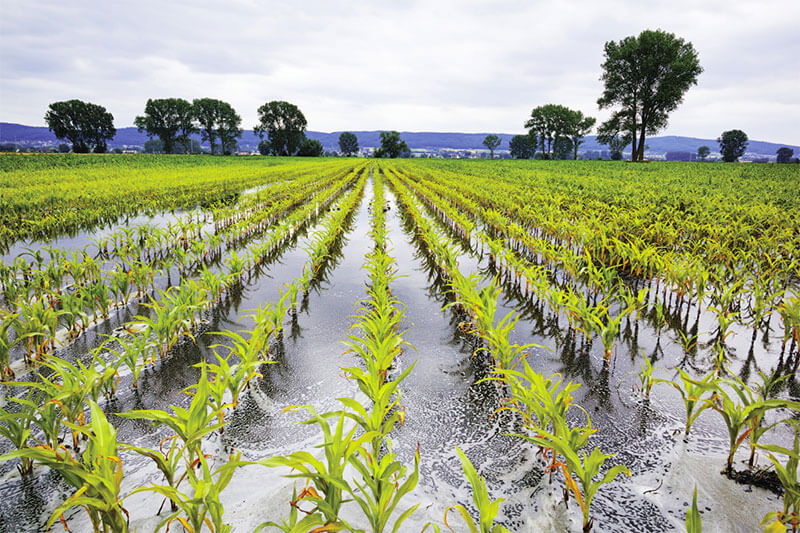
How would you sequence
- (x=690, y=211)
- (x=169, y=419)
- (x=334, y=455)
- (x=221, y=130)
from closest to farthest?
(x=334, y=455)
(x=169, y=419)
(x=690, y=211)
(x=221, y=130)

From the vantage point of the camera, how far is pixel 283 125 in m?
90.5

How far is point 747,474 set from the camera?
83.9 inches

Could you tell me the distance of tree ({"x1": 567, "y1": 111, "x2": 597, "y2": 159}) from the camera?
77.8 m

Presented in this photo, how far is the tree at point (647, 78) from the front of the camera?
37719 millimetres

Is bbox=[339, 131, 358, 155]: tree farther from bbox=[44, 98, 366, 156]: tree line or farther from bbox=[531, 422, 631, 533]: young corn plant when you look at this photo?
bbox=[531, 422, 631, 533]: young corn plant

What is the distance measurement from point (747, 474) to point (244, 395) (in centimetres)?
325

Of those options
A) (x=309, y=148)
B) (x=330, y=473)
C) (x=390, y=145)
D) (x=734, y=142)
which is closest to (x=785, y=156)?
(x=734, y=142)

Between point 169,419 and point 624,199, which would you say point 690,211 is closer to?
point 624,199

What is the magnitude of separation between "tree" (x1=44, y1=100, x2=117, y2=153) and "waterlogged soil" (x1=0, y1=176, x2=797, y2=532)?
290 ft

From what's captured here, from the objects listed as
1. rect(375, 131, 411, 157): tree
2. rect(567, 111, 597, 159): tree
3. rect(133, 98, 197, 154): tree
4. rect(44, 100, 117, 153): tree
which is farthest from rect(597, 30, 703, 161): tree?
rect(44, 100, 117, 153): tree

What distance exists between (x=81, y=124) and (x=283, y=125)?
37.7 m

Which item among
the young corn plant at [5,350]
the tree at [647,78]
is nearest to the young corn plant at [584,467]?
the young corn plant at [5,350]

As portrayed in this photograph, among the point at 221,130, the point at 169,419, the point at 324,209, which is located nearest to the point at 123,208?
the point at 324,209

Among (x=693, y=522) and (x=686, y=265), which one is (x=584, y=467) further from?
(x=686, y=265)
